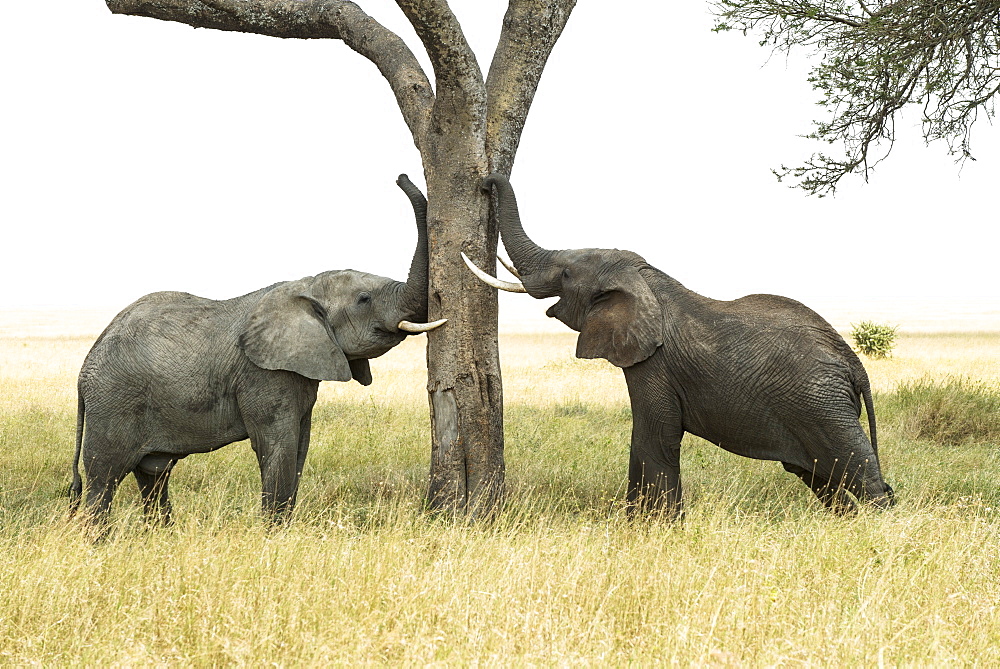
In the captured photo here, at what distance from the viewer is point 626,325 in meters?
7.05

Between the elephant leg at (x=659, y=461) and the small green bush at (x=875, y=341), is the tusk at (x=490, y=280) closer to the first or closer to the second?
the elephant leg at (x=659, y=461)

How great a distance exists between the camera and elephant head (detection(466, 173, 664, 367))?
704 cm

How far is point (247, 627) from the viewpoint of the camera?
14.6ft

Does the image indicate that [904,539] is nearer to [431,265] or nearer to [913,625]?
[913,625]

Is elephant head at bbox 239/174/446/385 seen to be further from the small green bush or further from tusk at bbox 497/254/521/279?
the small green bush

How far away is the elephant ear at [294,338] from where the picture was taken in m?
6.89

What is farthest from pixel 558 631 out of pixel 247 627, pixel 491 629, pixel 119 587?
pixel 119 587

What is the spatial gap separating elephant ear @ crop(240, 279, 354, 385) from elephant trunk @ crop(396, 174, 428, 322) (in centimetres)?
69

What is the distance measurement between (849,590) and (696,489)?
3599mm

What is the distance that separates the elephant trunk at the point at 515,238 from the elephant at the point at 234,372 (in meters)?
0.80

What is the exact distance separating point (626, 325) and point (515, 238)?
4.07 ft

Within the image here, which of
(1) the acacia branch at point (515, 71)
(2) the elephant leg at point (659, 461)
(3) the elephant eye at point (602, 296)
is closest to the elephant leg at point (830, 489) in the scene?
(2) the elephant leg at point (659, 461)

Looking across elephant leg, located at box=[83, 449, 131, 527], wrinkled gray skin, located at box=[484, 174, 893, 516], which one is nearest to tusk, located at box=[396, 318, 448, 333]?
wrinkled gray skin, located at box=[484, 174, 893, 516]

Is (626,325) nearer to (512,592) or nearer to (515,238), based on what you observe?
(515,238)
